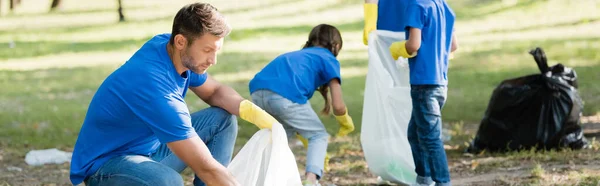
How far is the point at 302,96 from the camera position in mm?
5141

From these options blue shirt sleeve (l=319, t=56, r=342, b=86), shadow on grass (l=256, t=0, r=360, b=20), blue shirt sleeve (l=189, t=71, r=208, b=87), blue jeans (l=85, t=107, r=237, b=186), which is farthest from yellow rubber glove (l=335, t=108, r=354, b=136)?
shadow on grass (l=256, t=0, r=360, b=20)

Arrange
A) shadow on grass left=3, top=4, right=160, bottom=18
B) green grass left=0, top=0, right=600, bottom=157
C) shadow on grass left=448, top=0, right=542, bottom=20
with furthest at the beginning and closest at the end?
shadow on grass left=3, top=4, right=160, bottom=18
shadow on grass left=448, top=0, right=542, bottom=20
green grass left=0, top=0, right=600, bottom=157

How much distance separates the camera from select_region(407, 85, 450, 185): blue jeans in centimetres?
473

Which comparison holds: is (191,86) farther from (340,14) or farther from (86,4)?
(86,4)

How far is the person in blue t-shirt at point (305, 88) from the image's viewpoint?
509 cm

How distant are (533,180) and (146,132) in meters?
2.31

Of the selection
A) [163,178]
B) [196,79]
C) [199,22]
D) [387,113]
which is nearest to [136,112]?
[163,178]

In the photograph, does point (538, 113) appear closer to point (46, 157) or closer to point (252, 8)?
point (46, 157)

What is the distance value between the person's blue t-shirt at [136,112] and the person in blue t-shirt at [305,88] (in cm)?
150

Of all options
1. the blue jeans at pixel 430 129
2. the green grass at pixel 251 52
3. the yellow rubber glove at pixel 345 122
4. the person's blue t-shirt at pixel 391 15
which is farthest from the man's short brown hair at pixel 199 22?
the green grass at pixel 251 52

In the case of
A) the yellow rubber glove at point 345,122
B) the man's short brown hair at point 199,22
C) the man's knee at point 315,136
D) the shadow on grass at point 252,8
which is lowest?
the shadow on grass at point 252,8

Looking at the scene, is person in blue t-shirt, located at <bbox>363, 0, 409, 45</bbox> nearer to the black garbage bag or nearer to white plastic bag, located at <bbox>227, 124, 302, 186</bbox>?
the black garbage bag

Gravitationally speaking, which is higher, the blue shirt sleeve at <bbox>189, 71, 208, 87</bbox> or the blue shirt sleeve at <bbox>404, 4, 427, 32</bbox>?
the blue shirt sleeve at <bbox>404, 4, 427, 32</bbox>

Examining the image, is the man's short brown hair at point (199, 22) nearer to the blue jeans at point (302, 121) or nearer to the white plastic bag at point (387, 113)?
the blue jeans at point (302, 121)
